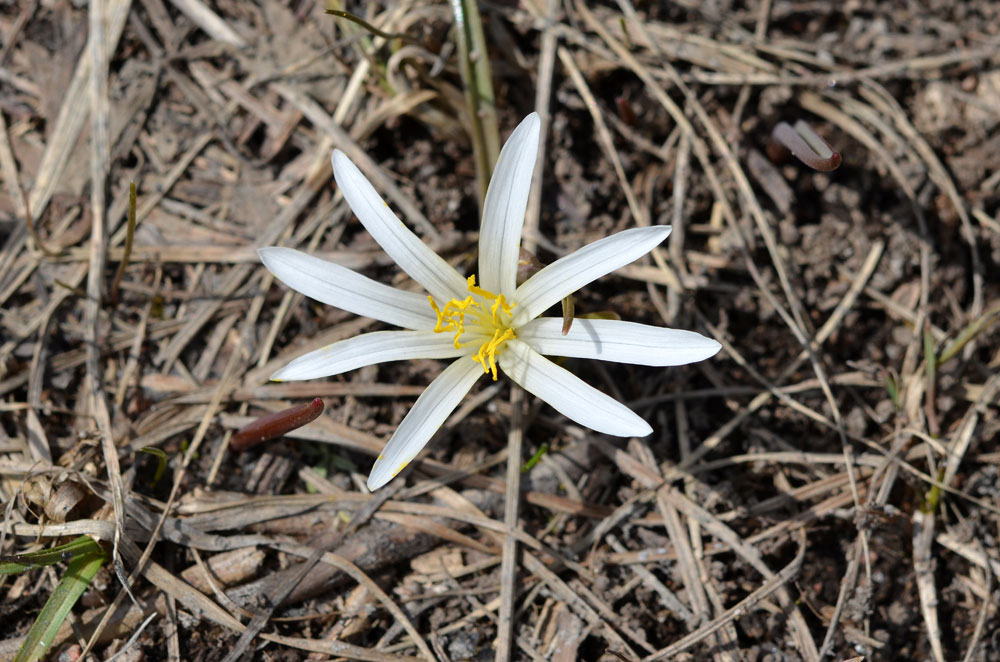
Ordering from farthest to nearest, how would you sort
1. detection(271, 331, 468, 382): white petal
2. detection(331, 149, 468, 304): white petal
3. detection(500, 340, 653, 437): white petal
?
detection(331, 149, 468, 304): white petal → detection(271, 331, 468, 382): white petal → detection(500, 340, 653, 437): white petal

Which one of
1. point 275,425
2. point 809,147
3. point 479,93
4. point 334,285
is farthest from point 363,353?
point 809,147

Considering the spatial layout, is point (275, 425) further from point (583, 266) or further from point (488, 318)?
point (583, 266)

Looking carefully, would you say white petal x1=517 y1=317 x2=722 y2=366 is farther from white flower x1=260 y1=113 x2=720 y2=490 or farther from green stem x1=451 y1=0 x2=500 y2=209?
green stem x1=451 y1=0 x2=500 y2=209

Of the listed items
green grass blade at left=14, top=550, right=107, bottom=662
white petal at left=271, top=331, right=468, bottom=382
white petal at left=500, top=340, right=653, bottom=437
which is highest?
white petal at left=271, top=331, right=468, bottom=382

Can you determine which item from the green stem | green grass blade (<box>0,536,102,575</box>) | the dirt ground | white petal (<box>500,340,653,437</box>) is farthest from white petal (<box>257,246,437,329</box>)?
green grass blade (<box>0,536,102,575</box>)

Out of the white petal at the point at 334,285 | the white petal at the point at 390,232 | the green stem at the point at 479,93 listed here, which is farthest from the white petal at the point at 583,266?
the green stem at the point at 479,93

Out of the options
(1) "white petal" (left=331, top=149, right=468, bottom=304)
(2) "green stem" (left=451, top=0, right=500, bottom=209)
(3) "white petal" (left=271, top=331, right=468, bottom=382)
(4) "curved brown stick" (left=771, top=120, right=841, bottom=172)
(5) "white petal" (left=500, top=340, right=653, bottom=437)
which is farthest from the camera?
(2) "green stem" (left=451, top=0, right=500, bottom=209)

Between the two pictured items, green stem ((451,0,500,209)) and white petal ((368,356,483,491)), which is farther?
green stem ((451,0,500,209))
